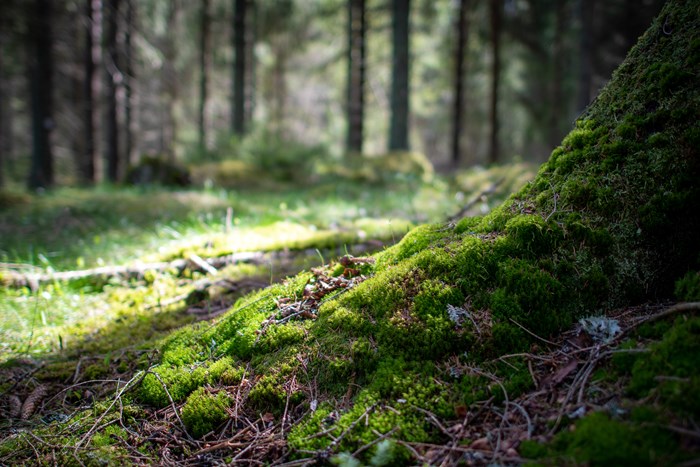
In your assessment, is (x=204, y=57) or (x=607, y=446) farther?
(x=204, y=57)

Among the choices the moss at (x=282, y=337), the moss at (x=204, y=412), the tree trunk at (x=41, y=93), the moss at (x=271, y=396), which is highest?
the tree trunk at (x=41, y=93)

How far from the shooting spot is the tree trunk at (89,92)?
40.0 feet

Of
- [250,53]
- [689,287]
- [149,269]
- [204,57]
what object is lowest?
[149,269]

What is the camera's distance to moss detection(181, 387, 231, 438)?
2.24 m

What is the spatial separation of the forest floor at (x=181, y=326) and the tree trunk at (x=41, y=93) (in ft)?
20.9

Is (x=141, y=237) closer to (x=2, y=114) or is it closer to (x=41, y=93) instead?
(x=41, y=93)

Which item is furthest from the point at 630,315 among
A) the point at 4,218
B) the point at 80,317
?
the point at 4,218

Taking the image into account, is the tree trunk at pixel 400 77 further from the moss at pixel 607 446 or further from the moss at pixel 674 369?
the moss at pixel 607 446

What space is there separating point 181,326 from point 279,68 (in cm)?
2378

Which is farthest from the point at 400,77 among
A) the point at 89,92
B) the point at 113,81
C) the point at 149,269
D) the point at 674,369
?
the point at 674,369

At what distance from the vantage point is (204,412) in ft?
7.47

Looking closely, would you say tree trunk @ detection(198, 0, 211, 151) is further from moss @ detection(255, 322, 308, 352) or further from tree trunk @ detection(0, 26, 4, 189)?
moss @ detection(255, 322, 308, 352)

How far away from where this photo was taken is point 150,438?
2.22m

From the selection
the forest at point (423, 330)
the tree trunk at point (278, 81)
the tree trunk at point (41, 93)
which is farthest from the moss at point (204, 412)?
the tree trunk at point (278, 81)
